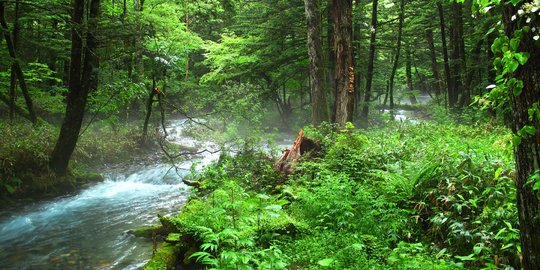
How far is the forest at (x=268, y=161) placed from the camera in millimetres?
3861

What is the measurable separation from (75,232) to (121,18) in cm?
563

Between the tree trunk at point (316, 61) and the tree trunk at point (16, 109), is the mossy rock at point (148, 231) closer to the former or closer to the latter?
the tree trunk at point (316, 61)

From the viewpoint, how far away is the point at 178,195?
1221 cm

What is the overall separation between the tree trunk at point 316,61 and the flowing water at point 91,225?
4834 millimetres

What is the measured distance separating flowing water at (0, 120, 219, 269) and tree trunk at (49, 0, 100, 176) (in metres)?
1.57

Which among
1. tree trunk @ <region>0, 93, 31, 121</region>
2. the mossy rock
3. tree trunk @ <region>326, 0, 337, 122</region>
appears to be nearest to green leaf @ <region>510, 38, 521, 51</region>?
the mossy rock

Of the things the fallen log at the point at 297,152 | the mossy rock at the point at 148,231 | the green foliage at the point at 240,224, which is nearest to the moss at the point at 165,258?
the green foliage at the point at 240,224

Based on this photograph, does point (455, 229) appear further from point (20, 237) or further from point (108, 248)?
point (20, 237)

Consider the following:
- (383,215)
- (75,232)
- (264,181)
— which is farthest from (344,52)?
(75,232)

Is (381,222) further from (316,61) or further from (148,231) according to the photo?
(316,61)

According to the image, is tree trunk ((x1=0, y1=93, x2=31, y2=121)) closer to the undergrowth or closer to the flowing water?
the undergrowth

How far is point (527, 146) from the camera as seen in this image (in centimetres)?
295

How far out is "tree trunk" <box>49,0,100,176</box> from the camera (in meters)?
10.1

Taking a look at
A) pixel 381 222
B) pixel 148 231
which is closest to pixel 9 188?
pixel 148 231
